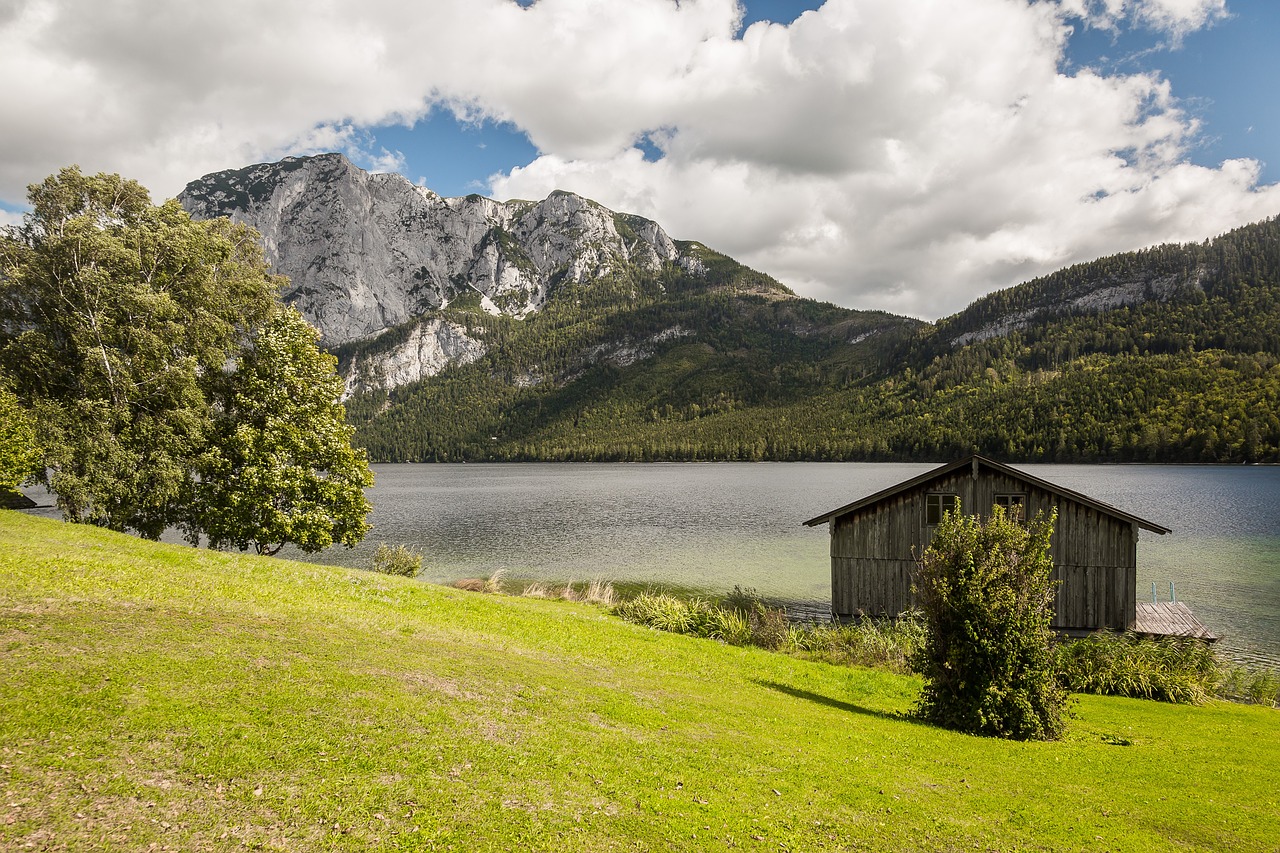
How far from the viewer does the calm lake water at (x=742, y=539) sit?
1500 inches

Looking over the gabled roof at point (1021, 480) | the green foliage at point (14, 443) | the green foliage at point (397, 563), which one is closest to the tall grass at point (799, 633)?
the gabled roof at point (1021, 480)

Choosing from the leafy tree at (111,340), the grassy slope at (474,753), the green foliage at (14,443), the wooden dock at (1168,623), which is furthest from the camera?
the leafy tree at (111,340)

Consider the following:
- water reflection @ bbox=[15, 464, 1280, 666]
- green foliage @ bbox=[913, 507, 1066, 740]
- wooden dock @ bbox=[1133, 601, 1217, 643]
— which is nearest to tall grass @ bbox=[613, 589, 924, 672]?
green foliage @ bbox=[913, 507, 1066, 740]

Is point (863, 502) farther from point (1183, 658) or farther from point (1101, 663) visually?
point (1183, 658)

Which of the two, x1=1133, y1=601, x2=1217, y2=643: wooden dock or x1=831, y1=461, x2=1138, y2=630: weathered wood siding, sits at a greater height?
x1=831, y1=461, x2=1138, y2=630: weathered wood siding

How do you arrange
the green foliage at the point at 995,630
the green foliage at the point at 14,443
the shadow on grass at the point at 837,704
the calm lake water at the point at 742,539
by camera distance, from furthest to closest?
the calm lake water at the point at 742,539 < the green foliage at the point at 14,443 < the shadow on grass at the point at 837,704 < the green foliage at the point at 995,630

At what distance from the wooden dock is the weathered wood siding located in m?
1.00

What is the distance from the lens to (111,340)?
2658 cm

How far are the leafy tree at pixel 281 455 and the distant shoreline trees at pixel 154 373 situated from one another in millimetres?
75

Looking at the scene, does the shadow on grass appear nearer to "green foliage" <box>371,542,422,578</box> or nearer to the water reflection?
the water reflection

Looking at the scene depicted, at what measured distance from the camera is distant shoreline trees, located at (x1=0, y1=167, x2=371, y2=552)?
1007 inches

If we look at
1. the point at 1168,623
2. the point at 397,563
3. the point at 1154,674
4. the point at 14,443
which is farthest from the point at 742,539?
the point at 14,443

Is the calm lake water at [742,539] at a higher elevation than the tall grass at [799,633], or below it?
below

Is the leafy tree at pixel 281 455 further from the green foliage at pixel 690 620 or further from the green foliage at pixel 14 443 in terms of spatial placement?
the green foliage at pixel 690 620
